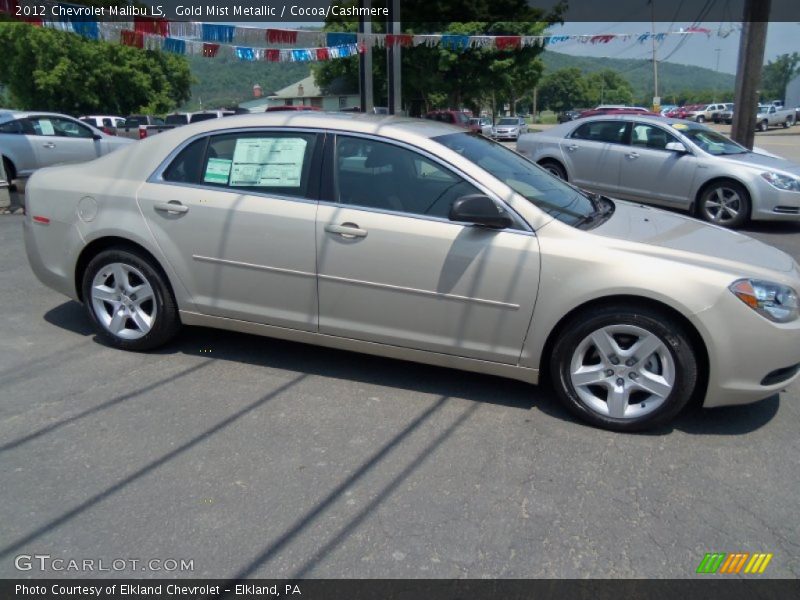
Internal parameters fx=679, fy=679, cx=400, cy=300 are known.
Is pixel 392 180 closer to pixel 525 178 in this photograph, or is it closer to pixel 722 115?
pixel 525 178

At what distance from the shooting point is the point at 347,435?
3.58 m

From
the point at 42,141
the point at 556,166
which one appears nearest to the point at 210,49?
the point at 42,141

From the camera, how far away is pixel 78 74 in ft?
140

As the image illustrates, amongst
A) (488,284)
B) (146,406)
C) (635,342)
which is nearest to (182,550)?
(146,406)

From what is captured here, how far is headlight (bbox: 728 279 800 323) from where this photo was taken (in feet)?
11.2

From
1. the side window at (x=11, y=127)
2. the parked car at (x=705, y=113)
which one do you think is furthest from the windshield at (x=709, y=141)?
the parked car at (x=705, y=113)

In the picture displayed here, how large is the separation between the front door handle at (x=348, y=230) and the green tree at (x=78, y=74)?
42.2m

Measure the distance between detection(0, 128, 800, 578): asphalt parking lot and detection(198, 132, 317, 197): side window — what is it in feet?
3.89

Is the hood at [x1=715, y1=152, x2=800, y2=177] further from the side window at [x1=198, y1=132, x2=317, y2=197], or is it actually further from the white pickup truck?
the white pickup truck

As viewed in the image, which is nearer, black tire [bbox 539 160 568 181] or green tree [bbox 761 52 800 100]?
black tire [bbox 539 160 568 181]

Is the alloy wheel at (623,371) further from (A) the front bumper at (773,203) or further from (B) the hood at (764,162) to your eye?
(B) the hood at (764,162)

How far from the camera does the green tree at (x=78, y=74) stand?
41.8 metres

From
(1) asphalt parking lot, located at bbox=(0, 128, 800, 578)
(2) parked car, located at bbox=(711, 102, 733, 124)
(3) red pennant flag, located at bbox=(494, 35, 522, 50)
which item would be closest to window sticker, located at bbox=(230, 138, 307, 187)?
(1) asphalt parking lot, located at bbox=(0, 128, 800, 578)

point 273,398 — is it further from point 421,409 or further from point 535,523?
point 535,523
